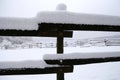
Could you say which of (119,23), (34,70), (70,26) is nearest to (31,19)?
(70,26)

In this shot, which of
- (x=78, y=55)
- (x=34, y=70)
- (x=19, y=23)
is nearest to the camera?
(x=19, y=23)

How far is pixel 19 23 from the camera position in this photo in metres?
2.30

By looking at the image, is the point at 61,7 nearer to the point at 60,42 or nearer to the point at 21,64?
the point at 60,42

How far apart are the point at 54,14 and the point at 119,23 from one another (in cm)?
121

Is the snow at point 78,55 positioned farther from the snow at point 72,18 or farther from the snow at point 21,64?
the snow at point 72,18

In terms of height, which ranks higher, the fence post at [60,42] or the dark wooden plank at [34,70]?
the fence post at [60,42]

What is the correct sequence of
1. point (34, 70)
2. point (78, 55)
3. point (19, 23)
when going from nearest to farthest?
point (19, 23)
point (34, 70)
point (78, 55)

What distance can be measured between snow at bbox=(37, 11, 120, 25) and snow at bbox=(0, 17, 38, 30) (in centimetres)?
12

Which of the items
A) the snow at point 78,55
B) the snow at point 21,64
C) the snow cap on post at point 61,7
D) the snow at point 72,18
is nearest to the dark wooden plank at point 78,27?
the snow at point 72,18

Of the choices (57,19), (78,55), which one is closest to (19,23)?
(57,19)

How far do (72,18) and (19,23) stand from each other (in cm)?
81

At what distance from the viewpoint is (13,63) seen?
2.34m

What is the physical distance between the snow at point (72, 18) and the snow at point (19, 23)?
0.38ft

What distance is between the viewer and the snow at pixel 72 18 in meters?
2.38
